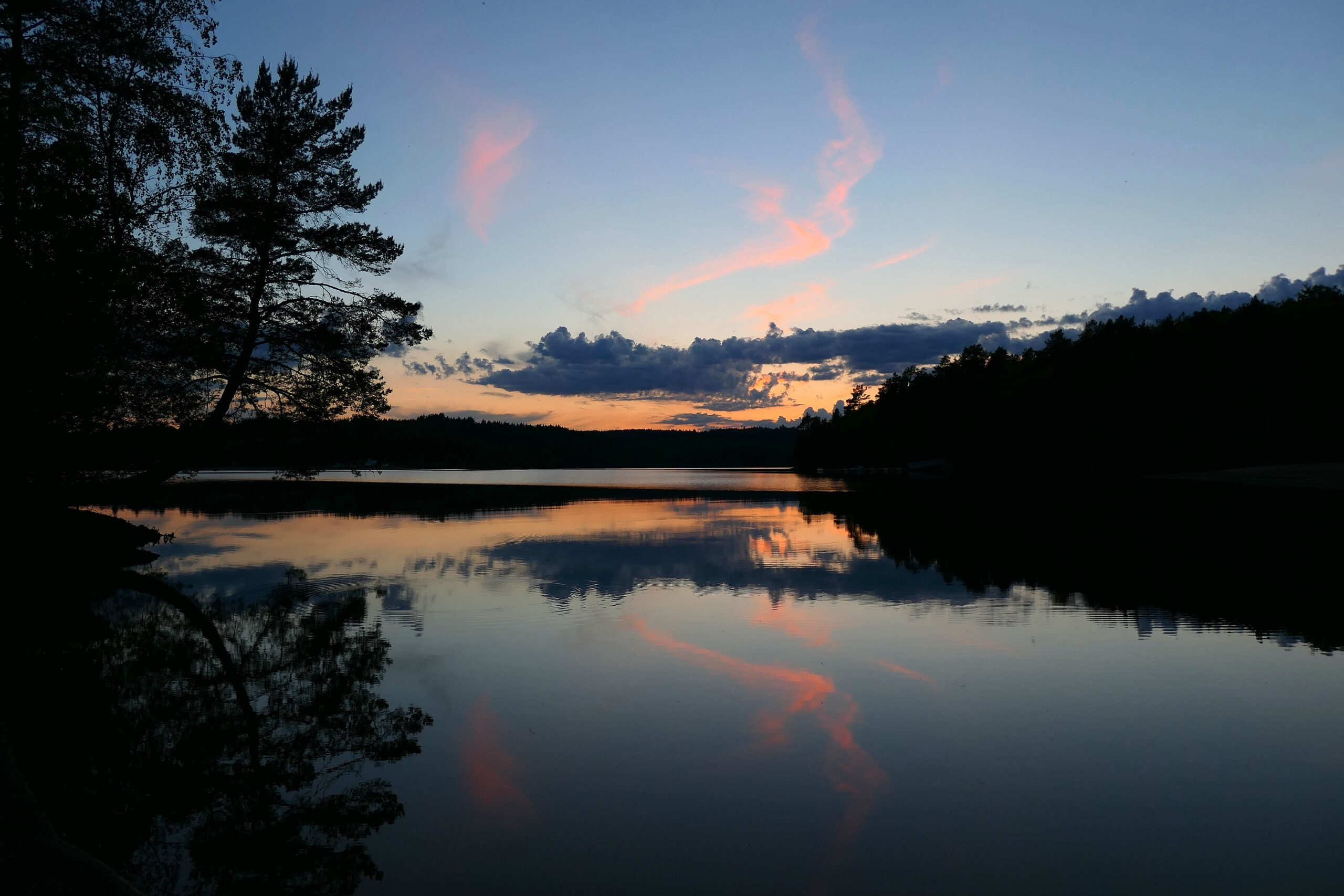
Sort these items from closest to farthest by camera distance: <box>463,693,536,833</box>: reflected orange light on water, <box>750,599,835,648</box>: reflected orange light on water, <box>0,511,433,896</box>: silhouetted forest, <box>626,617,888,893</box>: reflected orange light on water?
<box>0,511,433,896</box>: silhouetted forest < <box>626,617,888,893</box>: reflected orange light on water < <box>463,693,536,833</box>: reflected orange light on water < <box>750,599,835,648</box>: reflected orange light on water

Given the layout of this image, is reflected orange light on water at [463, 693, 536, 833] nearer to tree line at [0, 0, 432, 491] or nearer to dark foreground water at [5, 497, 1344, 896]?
dark foreground water at [5, 497, 1344, 896]

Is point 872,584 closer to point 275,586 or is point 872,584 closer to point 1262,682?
point 1262,682

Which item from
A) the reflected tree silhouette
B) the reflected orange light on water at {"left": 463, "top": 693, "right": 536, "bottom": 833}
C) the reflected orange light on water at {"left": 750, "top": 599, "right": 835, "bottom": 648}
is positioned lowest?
the reflected orange light on water at {"left": 750, "top": 599, "right": 835, "bottom": 648}

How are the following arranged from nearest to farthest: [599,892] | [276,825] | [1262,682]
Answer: [599,892], [276,825], [1262,682]

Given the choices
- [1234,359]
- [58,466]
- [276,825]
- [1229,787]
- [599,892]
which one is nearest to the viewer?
[599,892]

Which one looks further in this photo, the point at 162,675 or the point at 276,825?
the point at 162,675

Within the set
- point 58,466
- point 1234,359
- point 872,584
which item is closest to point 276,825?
point 872,584

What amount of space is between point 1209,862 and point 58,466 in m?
24.0

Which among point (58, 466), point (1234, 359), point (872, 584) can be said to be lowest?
point (872, 584)

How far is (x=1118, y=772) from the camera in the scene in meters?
7.73

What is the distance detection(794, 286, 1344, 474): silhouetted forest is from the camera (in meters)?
79.7

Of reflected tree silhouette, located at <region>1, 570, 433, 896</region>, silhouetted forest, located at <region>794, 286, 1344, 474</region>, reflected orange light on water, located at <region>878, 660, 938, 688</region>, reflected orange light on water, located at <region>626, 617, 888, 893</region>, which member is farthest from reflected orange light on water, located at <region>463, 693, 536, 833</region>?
silhouetted forest, located at <region>794, 286, 1344, 474</region>

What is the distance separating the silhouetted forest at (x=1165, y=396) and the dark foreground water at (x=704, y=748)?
85664 mm

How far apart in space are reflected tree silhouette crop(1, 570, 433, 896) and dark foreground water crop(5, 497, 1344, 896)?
4cm
